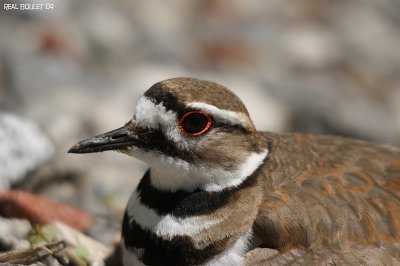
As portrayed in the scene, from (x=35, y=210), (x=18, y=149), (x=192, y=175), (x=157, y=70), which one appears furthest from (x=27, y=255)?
(x=157, y=70)

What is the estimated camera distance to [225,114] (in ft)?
18.6

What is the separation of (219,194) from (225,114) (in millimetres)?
558

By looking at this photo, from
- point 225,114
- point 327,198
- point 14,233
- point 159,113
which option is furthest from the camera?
point 14,233

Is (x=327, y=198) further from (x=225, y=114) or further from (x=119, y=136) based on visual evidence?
(x=119, y=136)

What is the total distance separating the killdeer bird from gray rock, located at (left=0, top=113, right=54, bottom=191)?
5.63 feet

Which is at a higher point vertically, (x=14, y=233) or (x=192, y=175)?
(x=192, y=175)

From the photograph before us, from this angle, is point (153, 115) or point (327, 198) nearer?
point (153, 115)

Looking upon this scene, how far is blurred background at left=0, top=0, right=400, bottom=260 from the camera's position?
8.00 meters

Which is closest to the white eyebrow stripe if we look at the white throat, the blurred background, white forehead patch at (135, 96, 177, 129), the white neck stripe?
white forehead patch at (135, 96, 177, 129)

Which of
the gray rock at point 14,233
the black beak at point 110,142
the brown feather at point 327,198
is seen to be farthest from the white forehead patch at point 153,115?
the gray rock at point 14,233

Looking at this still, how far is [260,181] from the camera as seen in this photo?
5855mm

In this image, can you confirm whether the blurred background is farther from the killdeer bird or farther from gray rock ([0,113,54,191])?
the killdeer bird

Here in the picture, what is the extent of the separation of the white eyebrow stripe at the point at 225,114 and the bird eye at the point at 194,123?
0.04 m

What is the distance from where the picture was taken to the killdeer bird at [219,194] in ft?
18.4
